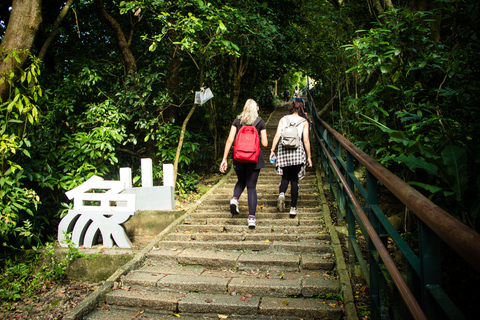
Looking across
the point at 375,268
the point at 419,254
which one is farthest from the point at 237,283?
the point at 419,254

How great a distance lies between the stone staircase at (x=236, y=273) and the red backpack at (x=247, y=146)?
1.00m

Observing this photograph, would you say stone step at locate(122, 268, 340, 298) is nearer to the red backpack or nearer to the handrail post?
the handrail post

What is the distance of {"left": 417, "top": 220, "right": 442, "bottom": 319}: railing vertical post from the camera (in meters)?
1.40

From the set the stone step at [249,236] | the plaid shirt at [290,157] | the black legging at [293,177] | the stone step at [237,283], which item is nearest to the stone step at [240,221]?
the black legging at [293,177]

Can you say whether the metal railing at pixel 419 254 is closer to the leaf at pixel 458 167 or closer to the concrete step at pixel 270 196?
the leaf at pixel 458 167

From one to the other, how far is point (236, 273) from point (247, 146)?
169cm

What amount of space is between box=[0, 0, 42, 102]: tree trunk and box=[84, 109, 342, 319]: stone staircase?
3.27 m

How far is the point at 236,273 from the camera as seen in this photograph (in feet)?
13.1

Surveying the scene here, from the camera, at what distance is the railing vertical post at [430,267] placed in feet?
4.59

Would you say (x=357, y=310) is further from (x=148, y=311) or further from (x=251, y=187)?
(x=251, y=187)

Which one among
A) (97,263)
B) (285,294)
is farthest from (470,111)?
(97,263)

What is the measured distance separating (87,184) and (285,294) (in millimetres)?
3964

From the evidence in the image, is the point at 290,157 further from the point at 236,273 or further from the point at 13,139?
the point at 13,139

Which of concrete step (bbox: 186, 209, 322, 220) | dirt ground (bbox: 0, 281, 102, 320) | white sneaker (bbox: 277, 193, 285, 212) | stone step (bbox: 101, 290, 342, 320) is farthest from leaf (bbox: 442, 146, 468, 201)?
dirt ground (bbox: 0, 281, 102, 320)
